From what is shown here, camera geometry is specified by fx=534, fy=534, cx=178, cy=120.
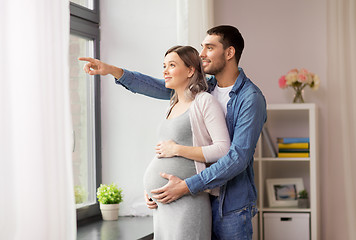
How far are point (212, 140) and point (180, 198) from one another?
0.23 m

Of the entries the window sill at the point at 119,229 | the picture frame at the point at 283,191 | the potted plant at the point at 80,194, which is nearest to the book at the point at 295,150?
the picture frame at the point at 283,191

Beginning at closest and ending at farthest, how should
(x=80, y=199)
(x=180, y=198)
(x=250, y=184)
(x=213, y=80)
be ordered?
(x=180, y=198)
(x=250, y=184)
(x=213, y=80)
(x=80, y=199)

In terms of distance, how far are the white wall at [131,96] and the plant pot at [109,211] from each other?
0.41 ft

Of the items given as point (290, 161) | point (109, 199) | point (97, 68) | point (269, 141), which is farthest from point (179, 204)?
point (290, 161)

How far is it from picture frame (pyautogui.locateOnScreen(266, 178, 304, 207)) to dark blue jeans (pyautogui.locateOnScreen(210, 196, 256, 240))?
2152mm

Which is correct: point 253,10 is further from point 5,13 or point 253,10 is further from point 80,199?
point 5,13

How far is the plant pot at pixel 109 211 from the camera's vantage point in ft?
9.98

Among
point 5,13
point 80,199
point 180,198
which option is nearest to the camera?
point 5,13

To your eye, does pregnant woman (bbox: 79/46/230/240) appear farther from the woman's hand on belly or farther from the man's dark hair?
the man's dark hair

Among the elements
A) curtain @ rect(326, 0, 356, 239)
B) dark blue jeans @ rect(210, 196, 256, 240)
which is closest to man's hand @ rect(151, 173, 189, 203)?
dark blue jeans @ rect(210, 196, 256, 240)

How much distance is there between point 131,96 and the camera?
A: 3189 millimetres

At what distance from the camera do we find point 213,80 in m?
2.12

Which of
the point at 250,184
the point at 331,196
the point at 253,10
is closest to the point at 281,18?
the point at 253,10

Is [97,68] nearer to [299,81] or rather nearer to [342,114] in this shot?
[299,81]
